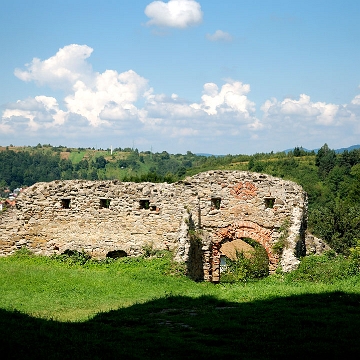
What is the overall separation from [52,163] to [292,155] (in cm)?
7520

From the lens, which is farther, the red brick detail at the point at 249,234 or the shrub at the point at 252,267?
the red brick detail at the point at 249,234

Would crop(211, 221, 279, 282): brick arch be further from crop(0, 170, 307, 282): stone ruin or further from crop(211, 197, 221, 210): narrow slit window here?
crop(211, 197, 221, 210): narrow slit window

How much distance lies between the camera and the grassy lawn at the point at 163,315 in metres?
7.58

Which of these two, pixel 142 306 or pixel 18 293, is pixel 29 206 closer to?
pixel 18 293

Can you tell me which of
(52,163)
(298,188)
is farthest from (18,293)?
(52,163)

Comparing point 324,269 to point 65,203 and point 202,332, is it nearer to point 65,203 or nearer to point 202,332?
point 202,332

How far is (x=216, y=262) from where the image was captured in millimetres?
18062

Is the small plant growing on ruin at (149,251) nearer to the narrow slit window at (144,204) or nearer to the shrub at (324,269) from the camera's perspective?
the narrow slit window at (144,204)

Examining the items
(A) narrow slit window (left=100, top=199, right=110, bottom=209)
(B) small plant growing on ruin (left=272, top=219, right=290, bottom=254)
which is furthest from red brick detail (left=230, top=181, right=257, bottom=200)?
(A) narrow slit window (left=100, top=199, right=110, bottom=209)

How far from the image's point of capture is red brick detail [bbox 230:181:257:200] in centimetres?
1783

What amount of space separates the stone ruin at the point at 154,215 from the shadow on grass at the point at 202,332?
597cm

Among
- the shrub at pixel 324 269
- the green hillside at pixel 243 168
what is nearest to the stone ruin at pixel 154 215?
the shrub at pixel 324 269

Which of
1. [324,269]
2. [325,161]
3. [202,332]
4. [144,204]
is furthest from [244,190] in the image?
[325,161]

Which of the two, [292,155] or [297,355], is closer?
[297,355]
